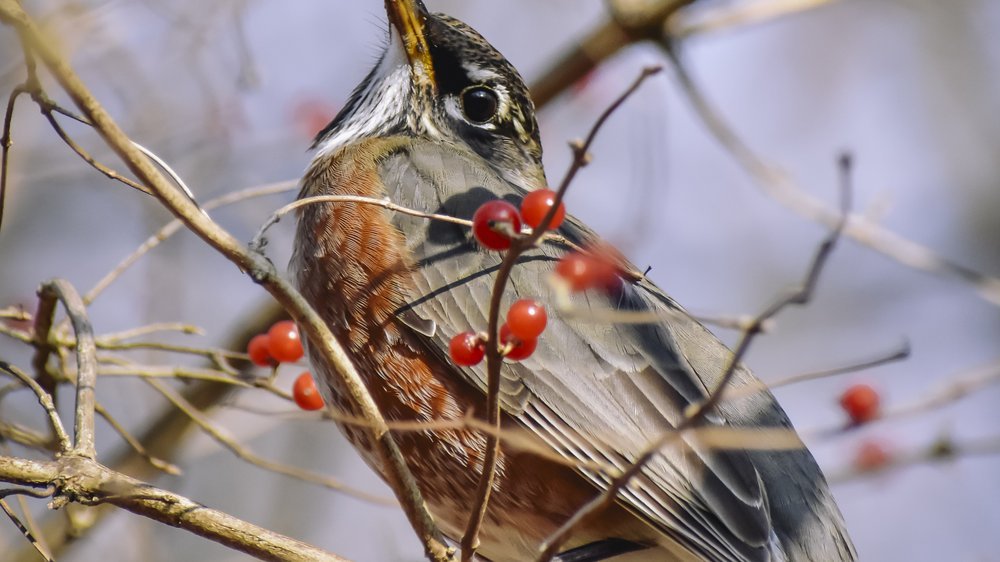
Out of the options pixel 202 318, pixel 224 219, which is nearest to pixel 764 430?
pixel 224 219

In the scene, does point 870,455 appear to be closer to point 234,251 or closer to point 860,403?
point 860,403

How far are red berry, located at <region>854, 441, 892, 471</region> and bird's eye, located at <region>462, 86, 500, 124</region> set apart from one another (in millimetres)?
2233

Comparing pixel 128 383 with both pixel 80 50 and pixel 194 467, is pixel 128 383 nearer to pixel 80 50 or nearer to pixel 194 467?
pixel 194 467

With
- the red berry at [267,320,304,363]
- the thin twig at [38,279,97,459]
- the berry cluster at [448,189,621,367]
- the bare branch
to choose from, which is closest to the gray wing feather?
the red berry at [267,320,304,363]

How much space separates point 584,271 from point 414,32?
209 centimetres

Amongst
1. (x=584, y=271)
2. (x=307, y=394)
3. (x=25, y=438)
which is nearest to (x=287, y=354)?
(x=307, y=394)

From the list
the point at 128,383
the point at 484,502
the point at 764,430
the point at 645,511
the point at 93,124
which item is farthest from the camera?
the point at 128,383

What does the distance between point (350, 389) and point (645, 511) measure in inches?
51.2

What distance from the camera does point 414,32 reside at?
4.34 metres

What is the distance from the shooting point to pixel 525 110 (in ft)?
14.8

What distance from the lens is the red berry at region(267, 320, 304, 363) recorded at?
11.7 ft

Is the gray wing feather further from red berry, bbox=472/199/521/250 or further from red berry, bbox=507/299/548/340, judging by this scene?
red berry, bbox=472/199/521/250

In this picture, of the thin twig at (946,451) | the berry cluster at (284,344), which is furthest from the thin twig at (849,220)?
the berry cluster at (284,344)

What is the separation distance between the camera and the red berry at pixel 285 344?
3.57m
